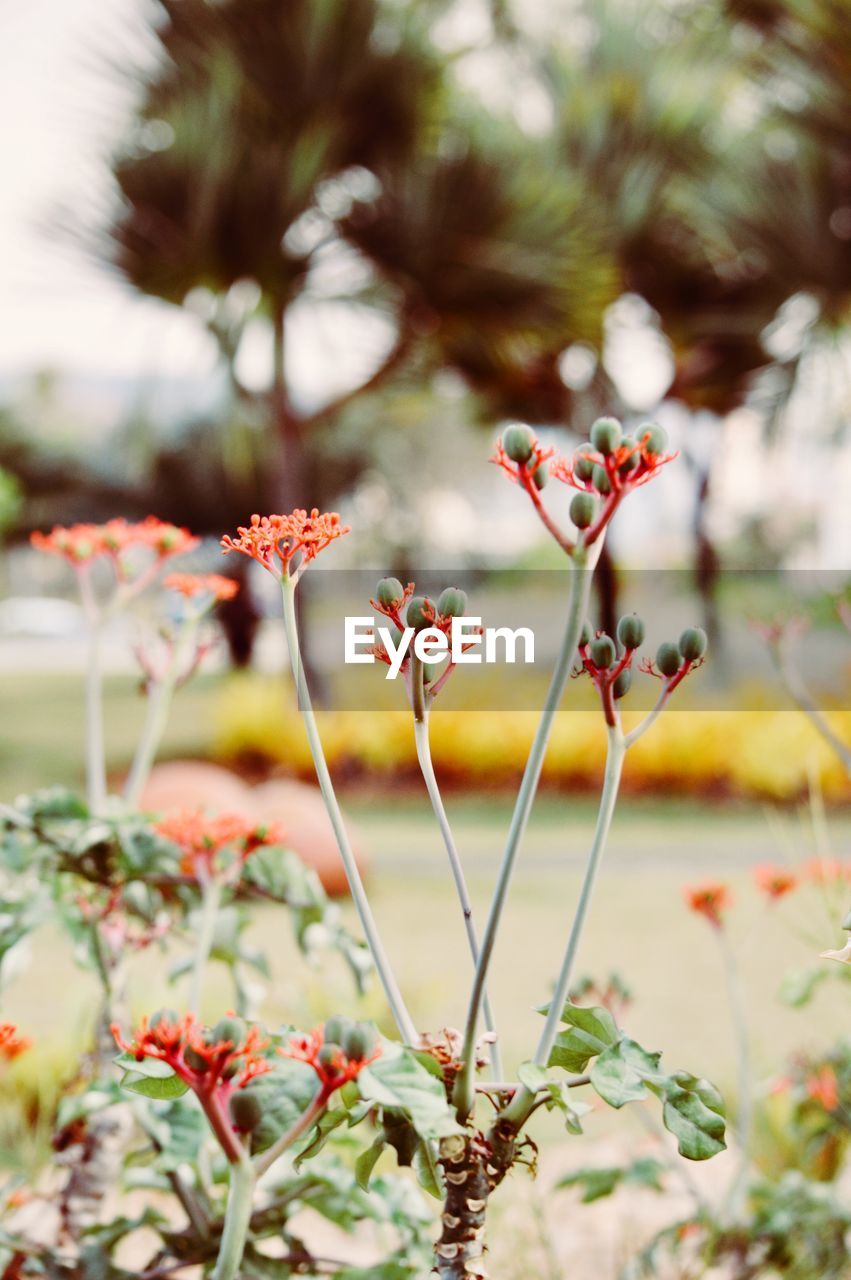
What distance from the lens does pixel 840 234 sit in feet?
17.5

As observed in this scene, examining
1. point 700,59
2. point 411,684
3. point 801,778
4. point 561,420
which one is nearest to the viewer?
point 411,684

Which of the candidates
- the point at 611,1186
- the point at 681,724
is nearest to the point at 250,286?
the point at 681,724

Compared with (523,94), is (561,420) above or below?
below

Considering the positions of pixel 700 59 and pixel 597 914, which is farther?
pixel 700 59

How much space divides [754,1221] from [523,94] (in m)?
6.44

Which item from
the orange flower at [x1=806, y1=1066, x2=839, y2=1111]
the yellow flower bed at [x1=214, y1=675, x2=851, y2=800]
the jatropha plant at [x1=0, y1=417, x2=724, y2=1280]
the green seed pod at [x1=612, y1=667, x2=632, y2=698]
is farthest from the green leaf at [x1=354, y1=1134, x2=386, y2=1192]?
the yellow flower bed at [x1=214, y1=675, x2=851, y2=800]

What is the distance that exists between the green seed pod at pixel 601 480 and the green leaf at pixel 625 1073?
0.63 ft

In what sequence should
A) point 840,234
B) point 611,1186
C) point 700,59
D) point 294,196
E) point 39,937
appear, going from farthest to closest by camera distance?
1. point 700,59
2. point 840,234
3. point 294,196
4. point 39,937
5. point 611,1186

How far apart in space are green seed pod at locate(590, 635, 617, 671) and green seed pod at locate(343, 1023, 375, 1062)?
0.14 metres

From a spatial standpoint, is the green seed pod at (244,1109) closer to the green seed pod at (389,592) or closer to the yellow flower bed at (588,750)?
the green seed pod at (389,592)

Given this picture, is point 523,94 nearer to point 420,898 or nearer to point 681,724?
point 681,724

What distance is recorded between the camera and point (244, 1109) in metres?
0.38

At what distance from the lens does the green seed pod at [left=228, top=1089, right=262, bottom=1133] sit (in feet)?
1.23

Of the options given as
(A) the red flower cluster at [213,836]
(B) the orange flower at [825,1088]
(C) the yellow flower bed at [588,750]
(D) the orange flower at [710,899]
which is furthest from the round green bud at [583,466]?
(C) the yellow flower bed at [588,750]
